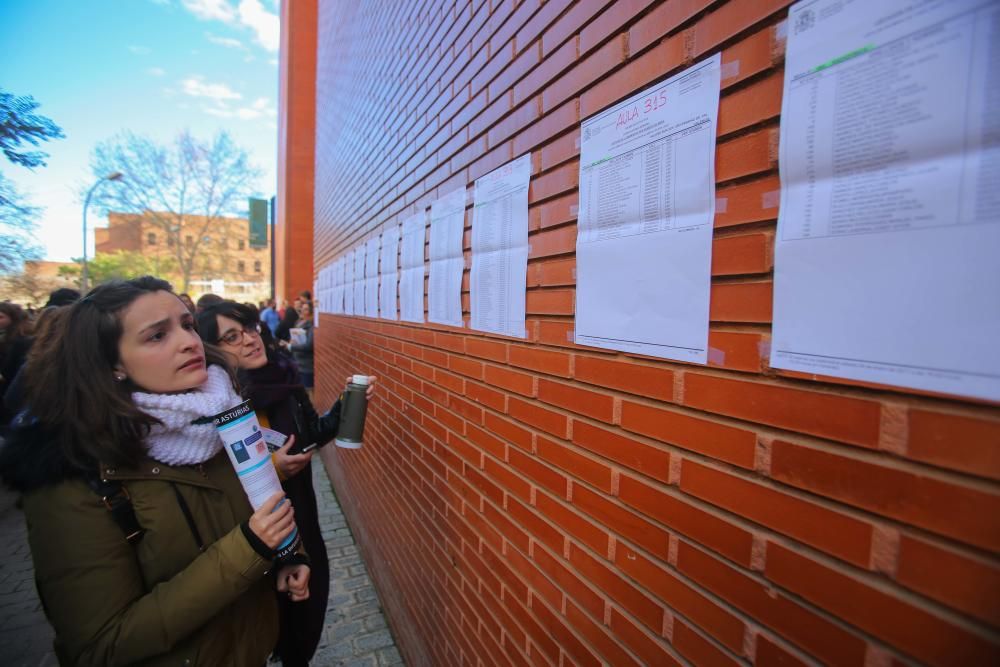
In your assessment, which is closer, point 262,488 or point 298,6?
point 262,488

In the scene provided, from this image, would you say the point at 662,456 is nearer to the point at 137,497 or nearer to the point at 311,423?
the point at 137,497

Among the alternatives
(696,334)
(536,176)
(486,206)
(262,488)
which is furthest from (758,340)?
(262,488)

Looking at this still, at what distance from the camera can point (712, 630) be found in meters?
0.92

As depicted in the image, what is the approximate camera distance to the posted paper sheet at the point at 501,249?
162 centimetres

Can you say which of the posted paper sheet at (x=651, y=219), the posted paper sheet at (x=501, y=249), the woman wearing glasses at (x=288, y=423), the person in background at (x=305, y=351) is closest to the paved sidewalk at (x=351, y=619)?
the woman wearing glasses at (x=288, y=423)

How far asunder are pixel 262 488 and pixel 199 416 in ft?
1.19

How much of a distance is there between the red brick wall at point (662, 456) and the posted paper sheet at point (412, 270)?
206 mm

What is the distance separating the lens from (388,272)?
3.32 meters

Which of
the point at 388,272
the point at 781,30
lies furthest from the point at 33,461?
the point at 388,272

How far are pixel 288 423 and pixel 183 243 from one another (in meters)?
33.2

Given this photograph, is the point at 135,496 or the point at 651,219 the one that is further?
the point at 135,496

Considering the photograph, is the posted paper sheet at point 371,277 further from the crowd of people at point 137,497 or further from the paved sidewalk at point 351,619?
the paved sidewalk at point 351,619

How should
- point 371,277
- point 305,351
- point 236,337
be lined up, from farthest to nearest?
point 305,351
point 371,277
point 236,337

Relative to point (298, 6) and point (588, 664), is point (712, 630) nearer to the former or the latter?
point (588, 664)
